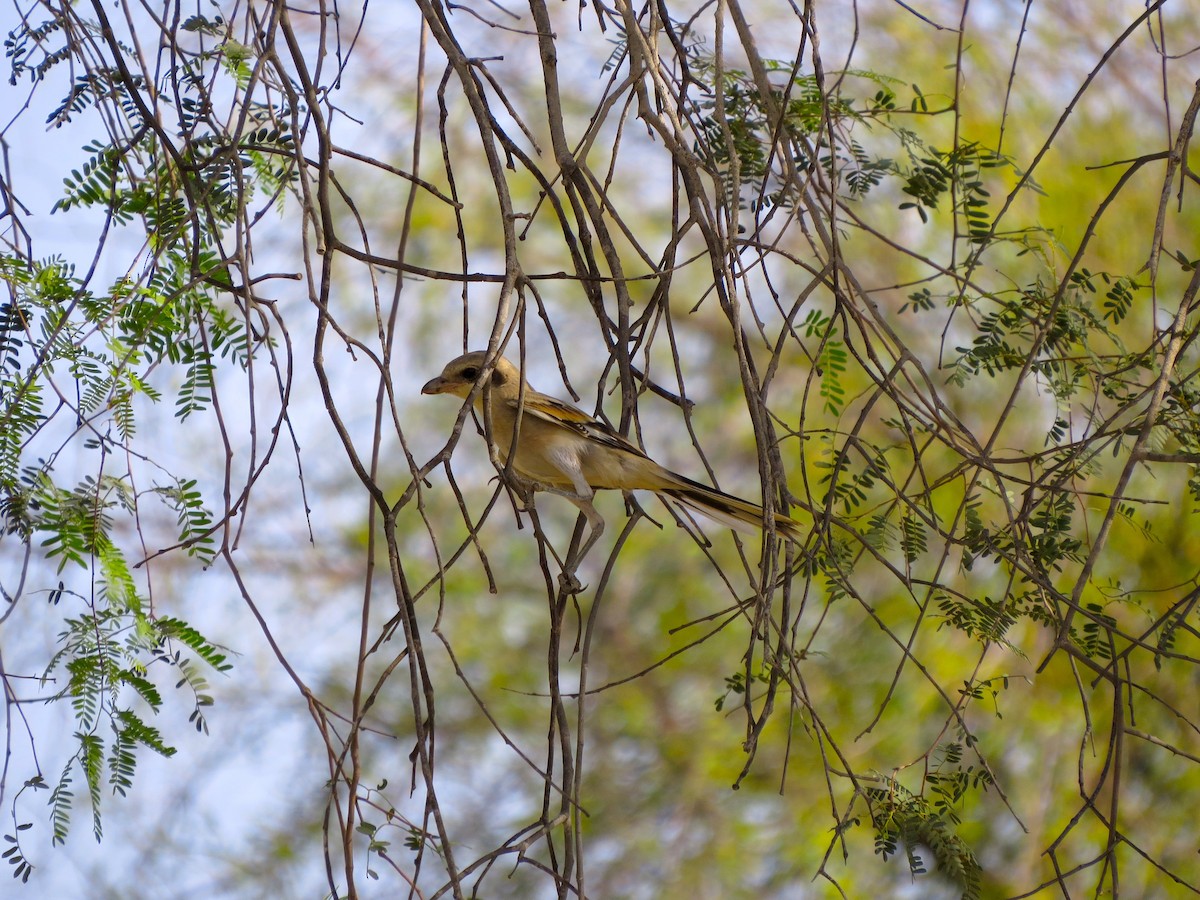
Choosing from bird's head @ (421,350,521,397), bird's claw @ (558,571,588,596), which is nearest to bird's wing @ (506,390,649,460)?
bird's head @ (421,350,521,397)

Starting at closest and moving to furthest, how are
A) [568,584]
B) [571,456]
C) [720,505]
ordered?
1. [568,584]
2. [720,505]
3. [571,456]

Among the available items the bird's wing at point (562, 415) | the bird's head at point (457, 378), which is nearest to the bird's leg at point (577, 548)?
the bird's wing at point (562, 415)

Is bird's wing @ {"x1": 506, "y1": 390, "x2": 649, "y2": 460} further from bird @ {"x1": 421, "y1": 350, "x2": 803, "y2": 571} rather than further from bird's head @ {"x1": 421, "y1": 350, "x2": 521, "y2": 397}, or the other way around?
bird's head @ {"x1": 421, "y1": 350, "x2": 521, "y2": 397}

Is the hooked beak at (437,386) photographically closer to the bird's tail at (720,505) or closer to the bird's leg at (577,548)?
the bird's leg at (577,548)

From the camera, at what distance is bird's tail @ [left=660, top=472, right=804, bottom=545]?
7.86 feet

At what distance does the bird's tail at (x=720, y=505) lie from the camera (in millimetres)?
2396

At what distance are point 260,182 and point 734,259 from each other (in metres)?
1.04

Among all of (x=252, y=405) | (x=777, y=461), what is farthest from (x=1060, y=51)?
(x=252, y=405)

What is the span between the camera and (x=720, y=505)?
2.47 m

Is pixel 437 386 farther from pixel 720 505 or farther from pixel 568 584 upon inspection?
pixel 568 584

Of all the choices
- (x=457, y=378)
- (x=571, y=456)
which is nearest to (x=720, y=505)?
(x=571, y=456)

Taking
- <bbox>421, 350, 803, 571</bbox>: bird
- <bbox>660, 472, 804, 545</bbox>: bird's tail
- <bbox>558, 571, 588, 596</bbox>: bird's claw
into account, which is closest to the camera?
<bbox>558, 571, 588, 596</bbox>: bird's claw

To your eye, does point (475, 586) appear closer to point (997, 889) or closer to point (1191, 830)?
point (997, 889)

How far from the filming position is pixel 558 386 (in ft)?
19.5
